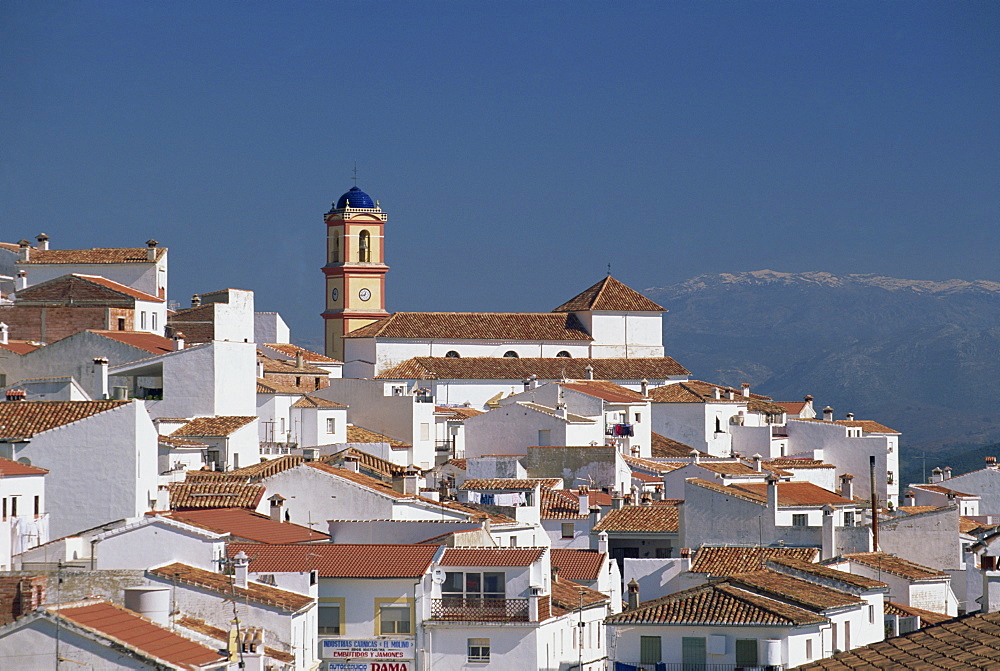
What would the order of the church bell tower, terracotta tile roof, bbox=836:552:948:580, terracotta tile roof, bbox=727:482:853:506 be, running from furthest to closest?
the church bell tower, terracotta tile roof, bbox=727:482:853:506, terracotta tile roof, bbox=836:552:948:580

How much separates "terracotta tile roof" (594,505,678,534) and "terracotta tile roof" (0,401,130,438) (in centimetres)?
1368

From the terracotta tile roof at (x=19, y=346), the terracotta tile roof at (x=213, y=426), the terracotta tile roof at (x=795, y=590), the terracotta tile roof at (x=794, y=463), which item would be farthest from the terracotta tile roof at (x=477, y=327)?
the terracotta tile roof at (x=795, y=590)

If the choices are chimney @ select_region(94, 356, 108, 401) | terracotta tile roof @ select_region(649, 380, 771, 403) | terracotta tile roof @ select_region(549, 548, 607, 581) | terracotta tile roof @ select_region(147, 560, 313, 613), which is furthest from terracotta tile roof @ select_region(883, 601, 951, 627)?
terracotta tile roof @ select_region(649, 380, 771, 403)

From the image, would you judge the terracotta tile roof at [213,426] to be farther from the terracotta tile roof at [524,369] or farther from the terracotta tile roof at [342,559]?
the terracotta tile roof at [524,369]

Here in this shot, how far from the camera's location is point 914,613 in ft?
103

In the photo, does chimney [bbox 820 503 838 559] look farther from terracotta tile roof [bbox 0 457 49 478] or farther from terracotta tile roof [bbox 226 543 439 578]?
terracotta tile roof [bbox 0 457 49 478]

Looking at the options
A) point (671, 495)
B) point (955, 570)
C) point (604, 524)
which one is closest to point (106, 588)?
point (604, 524)

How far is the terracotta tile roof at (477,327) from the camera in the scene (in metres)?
79.1

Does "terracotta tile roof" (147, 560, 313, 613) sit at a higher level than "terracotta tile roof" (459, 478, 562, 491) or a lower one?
lower

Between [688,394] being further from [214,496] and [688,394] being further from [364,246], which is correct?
[214,496]

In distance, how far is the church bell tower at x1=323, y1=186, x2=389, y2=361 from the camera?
90375mm

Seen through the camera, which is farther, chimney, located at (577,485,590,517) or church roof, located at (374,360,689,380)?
church roof, located at (374,360,689,380)

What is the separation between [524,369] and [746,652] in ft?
166

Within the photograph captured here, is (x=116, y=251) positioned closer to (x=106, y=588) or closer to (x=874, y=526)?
(x=874, y=526)
